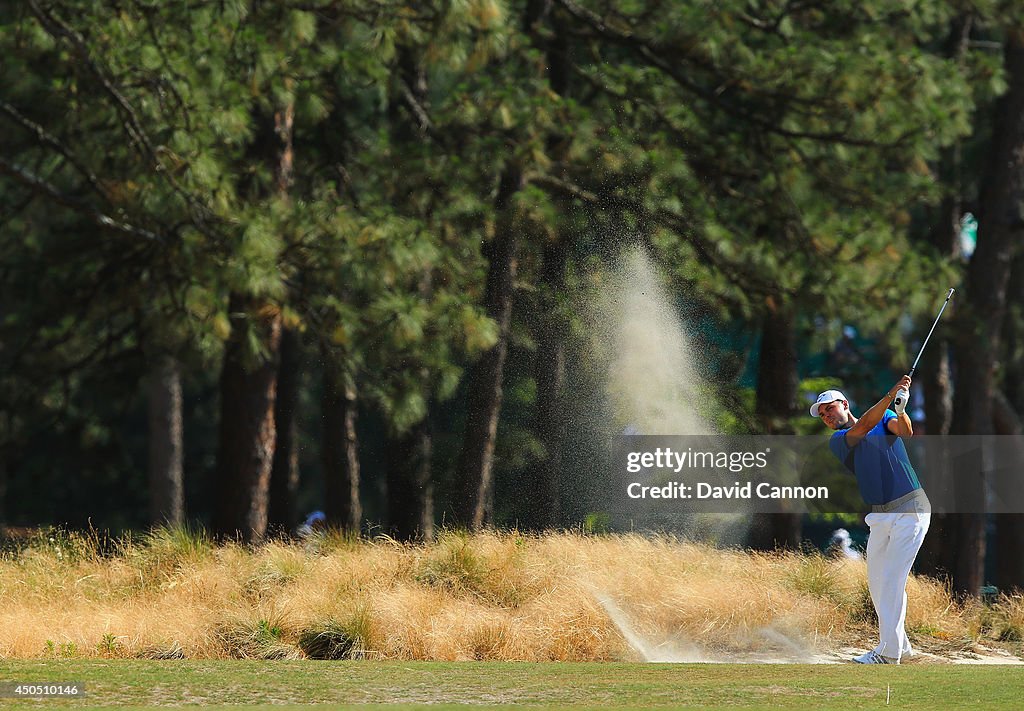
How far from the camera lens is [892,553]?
29.2ft

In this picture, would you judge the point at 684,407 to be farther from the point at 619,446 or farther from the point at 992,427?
the point at 992,427

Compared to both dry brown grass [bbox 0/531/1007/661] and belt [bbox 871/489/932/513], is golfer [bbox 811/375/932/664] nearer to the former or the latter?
belt [bbox 871/489/932/513]

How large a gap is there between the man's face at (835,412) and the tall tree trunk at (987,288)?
35.7 ft

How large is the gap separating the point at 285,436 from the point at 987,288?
11.4 metres

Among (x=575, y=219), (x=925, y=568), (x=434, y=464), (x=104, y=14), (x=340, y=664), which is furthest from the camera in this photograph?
(x=434, y=464)

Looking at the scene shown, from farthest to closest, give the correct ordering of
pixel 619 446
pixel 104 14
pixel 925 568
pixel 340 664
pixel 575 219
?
pixel 925 568 < pixel 575 219 < pixel 619 446 < pixel 104 14 < pixel 340 664

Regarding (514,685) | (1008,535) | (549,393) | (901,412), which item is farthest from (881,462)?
(1008,535)

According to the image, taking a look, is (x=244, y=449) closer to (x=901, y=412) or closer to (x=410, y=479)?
(x=410, y=479)

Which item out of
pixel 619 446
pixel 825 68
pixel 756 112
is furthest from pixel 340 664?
pixel 756 112

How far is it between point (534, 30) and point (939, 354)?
809 cm

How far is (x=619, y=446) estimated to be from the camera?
16391mm

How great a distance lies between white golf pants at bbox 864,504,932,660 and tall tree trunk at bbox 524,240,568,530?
9.04m

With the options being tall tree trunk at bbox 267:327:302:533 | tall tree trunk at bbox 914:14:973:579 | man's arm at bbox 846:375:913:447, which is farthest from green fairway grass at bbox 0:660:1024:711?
tall tree trunk at bbox 267:327:302:533
